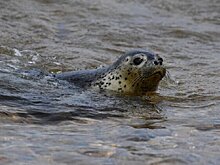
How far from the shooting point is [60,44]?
383 inches

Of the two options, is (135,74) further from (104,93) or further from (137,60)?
(104,93)

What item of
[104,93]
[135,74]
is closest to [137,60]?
[135,74]

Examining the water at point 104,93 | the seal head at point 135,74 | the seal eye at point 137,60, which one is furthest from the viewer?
the seal eye at point 137,60

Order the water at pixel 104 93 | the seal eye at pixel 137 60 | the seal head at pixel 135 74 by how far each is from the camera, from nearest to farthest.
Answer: the water at pixel 104 93, the seal head at pixel 135 74, the seal eye at pixel 137 60

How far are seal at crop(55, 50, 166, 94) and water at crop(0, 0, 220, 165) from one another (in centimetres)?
15

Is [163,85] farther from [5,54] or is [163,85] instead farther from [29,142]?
[29,142]

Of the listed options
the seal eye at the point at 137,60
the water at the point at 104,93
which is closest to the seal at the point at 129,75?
the seal eye at the point at 137,60

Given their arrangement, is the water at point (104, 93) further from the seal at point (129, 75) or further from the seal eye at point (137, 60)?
the seal eye at point (137, 60)

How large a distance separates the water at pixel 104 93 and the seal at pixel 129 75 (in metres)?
0.15

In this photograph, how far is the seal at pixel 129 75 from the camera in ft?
21.4

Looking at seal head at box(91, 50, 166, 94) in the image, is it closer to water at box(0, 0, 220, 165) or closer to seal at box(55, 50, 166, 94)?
seal at box(55, 50, 166, 94)

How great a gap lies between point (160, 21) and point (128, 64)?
5197 mm

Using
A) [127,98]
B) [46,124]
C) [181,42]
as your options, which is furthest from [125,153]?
[181,42]

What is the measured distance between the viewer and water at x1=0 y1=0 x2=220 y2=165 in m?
4.42
